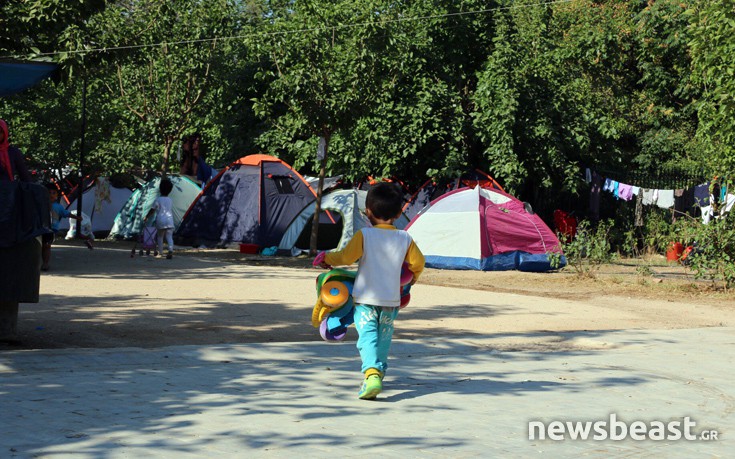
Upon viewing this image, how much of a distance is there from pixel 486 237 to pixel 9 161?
44.1 feet

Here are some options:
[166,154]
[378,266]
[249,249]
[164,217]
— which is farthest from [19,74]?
[166,154]

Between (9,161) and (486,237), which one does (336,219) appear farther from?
(9,161)

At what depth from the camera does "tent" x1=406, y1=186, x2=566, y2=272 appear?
20391mm

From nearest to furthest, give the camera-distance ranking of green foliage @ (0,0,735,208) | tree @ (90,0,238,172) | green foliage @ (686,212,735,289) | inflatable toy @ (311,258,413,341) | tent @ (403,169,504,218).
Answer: inflatable toy @ (311,258,413,341) → green foliage @ (686,212,735,289) → green foliage @ (0,0,735,208) → tent @ (403,169,504,218) → tree @ (90,0,238,172)

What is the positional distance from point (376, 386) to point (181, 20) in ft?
74.1

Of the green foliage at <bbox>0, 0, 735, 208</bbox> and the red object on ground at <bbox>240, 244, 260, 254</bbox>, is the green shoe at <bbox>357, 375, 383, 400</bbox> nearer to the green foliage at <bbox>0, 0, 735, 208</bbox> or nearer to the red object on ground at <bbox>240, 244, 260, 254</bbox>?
the green foliage at <bbox>0, 0, 735, 208</bbox>

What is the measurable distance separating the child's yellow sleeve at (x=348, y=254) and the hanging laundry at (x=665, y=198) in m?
19.7

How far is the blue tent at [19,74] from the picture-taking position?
1267 cm

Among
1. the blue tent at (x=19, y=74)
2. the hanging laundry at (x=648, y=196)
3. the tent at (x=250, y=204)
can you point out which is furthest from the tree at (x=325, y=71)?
the blue tent at (x=19, y=74)

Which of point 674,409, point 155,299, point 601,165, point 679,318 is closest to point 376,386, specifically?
point 674,409

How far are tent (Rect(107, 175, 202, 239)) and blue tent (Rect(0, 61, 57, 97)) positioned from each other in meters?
13.3

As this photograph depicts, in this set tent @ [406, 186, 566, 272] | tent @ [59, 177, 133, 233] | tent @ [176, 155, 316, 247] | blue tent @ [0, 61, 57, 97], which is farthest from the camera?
tent @ [59, 177, 133, 233]

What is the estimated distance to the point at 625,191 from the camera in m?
25.2

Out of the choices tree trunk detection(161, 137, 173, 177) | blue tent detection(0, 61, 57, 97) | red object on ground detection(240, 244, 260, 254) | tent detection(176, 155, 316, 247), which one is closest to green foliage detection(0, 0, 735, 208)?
tree trunk detection(161, 137, 173, 177)
